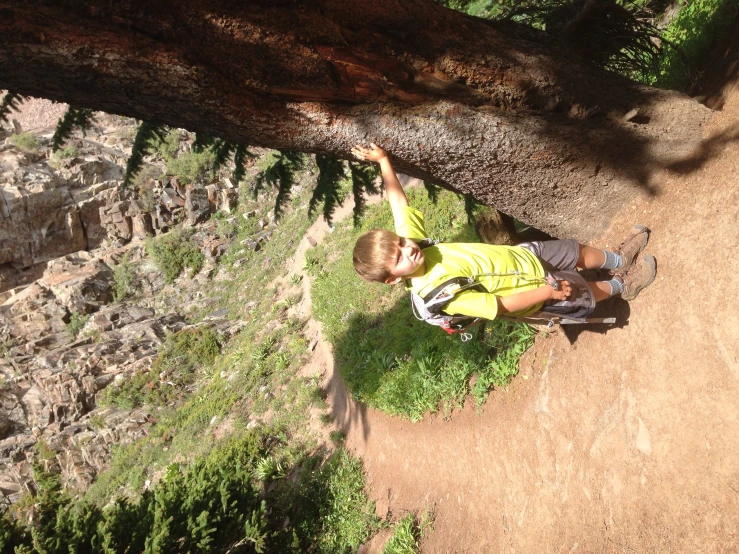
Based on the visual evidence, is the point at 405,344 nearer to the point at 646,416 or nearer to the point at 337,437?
the point at 337,437

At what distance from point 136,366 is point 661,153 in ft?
44.0

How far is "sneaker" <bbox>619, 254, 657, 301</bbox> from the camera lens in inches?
140

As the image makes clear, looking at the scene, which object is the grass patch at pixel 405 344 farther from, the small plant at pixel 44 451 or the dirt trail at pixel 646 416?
the small plant at pixel 44 451

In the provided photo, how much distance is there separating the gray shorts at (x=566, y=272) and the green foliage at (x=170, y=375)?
36.4 feet

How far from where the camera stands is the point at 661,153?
3.67 metres

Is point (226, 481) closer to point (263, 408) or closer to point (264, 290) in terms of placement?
point (263, 408)

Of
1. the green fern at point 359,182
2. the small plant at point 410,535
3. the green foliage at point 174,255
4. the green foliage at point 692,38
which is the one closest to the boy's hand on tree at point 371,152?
the green fern at point 359,182

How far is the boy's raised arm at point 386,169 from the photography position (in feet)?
11.4

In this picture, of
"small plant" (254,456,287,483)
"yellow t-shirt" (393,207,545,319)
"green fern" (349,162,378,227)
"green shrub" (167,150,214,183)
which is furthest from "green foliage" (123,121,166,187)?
"green shrub" (167,150,214,183)

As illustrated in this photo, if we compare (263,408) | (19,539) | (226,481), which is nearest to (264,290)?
(263,408)

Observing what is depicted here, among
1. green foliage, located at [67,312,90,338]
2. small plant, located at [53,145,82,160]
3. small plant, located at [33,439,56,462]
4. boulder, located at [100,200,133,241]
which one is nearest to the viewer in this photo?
small plant, located at [33,439,56,462]

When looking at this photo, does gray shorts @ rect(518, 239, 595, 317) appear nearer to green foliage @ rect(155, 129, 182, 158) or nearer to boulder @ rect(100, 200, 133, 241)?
boulder @ rect(100, 200, 133, 241)

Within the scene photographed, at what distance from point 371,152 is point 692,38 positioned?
3409mm

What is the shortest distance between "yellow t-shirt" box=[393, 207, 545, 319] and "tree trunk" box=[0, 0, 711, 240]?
55 centimetres
